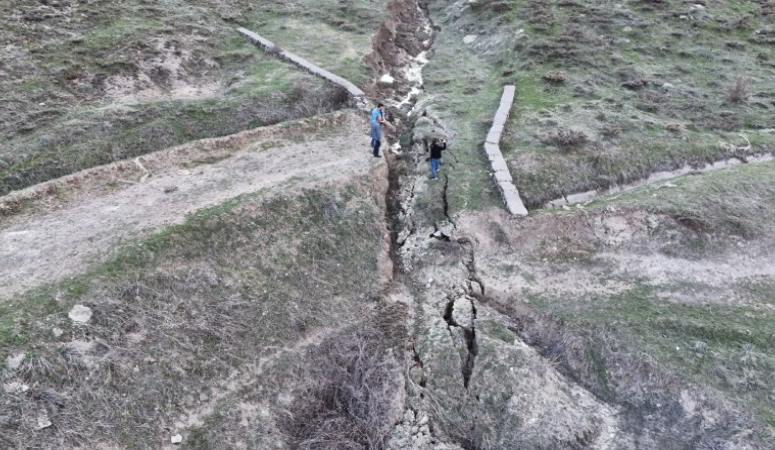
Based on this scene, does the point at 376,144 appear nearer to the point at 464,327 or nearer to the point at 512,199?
the point at 512,199

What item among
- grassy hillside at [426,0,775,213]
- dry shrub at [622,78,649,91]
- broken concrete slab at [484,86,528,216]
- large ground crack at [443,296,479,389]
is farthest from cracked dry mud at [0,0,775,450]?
dry shrub at [622,78,649,91]

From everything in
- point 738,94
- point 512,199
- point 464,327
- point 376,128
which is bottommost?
point 464,327

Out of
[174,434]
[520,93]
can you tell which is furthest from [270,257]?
A: [520,93]

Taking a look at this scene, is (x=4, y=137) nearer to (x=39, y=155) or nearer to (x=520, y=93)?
(x=39, y=155)

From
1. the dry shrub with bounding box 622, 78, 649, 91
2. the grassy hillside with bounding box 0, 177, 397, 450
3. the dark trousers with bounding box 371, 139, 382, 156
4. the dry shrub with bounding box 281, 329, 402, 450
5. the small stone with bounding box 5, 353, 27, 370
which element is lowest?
the dry shrub with bounding box 281, 329, 402, 450

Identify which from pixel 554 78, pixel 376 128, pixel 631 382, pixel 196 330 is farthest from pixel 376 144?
pixel 631 382

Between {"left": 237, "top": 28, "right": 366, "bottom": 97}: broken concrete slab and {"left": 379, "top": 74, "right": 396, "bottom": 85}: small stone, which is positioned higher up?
{"left": 237, "top": 28, "right": 366, "bottom": 97}: broken concrete slab

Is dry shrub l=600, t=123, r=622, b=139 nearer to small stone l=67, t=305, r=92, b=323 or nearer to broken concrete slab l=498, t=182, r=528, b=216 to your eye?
broken concrete slab l=498, t=182, r=528, b=216
